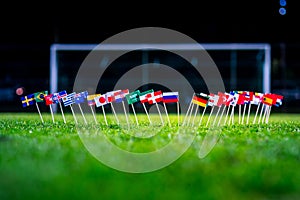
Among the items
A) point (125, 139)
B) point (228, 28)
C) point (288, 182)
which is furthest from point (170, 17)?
point (288, 182)

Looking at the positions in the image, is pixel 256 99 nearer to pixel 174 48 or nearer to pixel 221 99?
pixel 221 99

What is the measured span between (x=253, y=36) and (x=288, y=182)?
23.9 m

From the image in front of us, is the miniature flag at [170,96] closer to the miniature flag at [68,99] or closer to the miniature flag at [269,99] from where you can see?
the miniature flag at [68,99]

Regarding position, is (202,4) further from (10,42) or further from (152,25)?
(10,42)

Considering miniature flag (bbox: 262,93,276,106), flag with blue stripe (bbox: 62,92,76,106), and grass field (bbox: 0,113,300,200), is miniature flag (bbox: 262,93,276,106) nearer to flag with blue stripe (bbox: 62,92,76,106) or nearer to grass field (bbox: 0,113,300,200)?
flag with blue stripe (bbox: 62,92,76,106)

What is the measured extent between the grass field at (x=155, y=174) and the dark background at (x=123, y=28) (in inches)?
770

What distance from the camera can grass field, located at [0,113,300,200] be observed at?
4.70 meters

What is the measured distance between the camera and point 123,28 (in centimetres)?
2908

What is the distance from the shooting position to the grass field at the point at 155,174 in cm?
470

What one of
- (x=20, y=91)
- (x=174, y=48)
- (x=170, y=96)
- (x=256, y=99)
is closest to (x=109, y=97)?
(x=170, y=96)

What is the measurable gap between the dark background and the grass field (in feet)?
64.2

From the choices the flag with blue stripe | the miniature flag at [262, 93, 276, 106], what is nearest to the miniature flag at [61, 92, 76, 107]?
the flag with blue stripe

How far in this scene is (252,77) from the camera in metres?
29.2

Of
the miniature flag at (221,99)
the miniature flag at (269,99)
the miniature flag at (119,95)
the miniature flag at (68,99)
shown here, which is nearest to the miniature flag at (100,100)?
the miniature flag at (119,95)
